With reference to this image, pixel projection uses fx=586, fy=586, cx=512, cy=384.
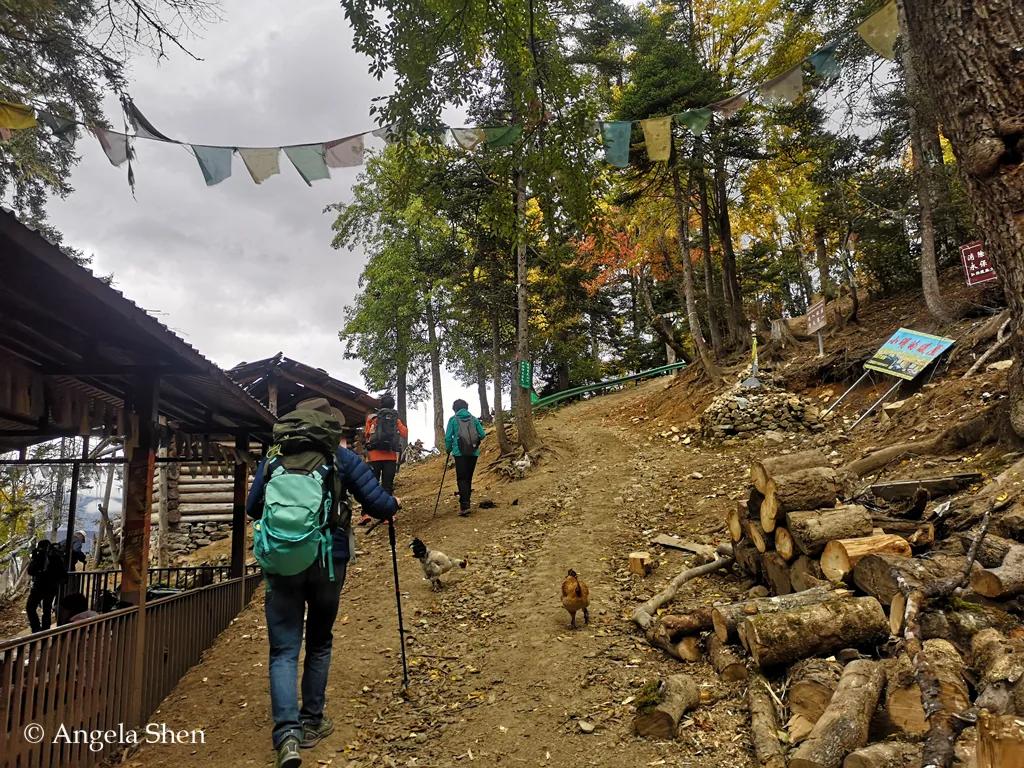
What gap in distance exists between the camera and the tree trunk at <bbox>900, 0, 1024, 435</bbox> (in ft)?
16.9

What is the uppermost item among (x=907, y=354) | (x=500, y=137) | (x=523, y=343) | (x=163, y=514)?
(x=500, y=137)

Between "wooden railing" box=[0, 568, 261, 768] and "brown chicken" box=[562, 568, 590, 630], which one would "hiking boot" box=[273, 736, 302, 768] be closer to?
"wooden railing" box=[0, 568, 261, 768]

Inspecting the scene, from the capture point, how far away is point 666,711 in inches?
145

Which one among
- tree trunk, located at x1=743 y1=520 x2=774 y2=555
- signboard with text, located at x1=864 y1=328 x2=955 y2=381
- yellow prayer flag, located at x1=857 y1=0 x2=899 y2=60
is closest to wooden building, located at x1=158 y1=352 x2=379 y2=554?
tree trunk, located at x1=743 y1=520 x2=774 y2=555

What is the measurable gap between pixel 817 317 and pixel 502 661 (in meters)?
11.5

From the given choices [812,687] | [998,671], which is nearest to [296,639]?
[812,687]

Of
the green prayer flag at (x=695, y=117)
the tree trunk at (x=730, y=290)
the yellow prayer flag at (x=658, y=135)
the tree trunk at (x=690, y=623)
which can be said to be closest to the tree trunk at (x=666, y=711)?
the tree trunk at (x=690, y=623)

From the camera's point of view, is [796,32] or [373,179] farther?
[373,179]

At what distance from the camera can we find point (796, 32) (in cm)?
1669

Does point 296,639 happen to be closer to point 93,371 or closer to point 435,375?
point 93,371

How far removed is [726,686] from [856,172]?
18038 millimetres

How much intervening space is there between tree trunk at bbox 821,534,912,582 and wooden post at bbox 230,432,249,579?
23.0ft

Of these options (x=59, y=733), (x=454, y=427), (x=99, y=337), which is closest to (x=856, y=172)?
(x=454, y=427)

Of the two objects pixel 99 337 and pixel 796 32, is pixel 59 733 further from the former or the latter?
pixel 796 32
